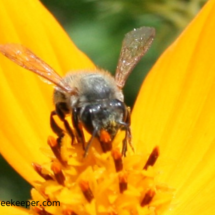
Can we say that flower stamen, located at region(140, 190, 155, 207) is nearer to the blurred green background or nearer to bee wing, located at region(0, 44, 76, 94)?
bee wing, located at region(0, 44, 76, 94)

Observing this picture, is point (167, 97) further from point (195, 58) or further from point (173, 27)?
point (173, 27)

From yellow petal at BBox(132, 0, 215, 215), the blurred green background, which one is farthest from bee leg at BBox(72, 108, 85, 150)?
the blurred green background

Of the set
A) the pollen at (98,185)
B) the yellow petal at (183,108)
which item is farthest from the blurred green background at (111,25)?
the pollen at (98,185)

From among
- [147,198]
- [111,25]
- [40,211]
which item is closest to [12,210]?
[40,211]

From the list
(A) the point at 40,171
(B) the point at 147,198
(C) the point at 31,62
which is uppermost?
(C) the point at 31,62

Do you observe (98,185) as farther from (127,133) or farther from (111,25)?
(111,25)

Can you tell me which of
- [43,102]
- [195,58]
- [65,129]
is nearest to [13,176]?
[43,102]

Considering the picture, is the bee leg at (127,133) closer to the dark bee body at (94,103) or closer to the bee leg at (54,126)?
the dark bee body at (94,103)
